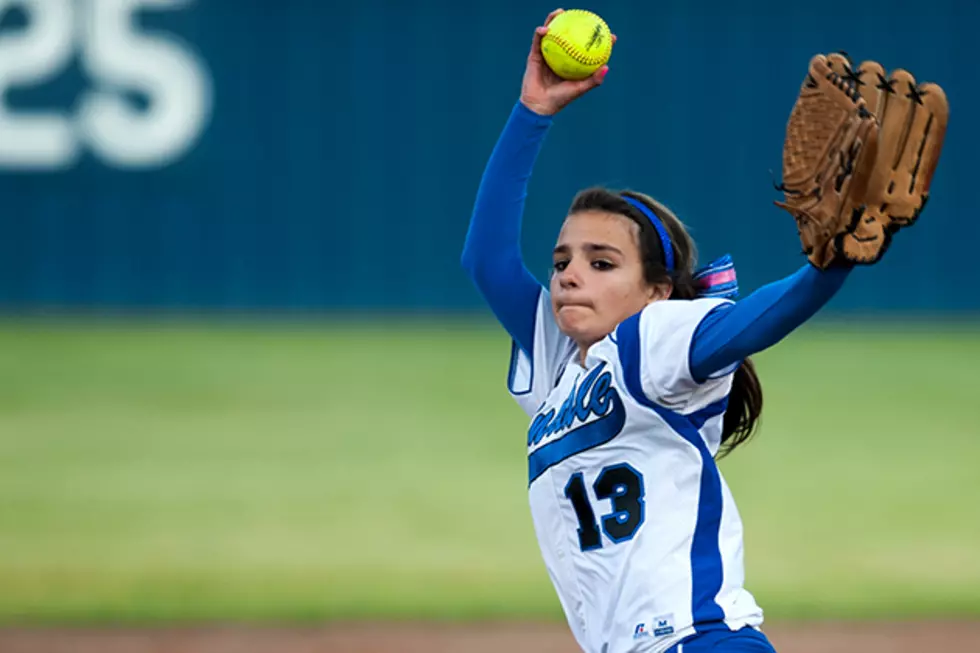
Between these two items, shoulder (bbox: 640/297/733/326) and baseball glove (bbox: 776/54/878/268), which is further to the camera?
shoulder (bbox: 640/297/733/326)

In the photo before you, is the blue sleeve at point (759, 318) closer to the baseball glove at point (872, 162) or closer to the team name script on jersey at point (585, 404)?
the baseball glove at point (872, 162)

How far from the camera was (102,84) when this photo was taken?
40.3ft

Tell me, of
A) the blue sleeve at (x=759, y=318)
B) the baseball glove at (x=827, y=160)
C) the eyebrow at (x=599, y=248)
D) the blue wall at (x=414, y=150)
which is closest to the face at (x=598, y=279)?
the eyebrow at (x=599, y=248)

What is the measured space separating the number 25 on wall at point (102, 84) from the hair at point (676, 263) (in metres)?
10.0

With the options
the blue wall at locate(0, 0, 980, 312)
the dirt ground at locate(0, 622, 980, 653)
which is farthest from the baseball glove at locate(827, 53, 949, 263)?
the blue wall at locate(0, 0, 980, 312)

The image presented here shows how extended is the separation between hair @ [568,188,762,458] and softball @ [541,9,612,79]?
291 mm

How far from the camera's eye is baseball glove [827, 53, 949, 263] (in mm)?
2254

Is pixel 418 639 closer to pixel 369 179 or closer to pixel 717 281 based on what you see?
pixel 717 281

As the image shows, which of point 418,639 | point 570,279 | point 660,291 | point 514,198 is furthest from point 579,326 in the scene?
point 418,639

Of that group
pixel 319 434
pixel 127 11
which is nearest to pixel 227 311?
pixel 127 11

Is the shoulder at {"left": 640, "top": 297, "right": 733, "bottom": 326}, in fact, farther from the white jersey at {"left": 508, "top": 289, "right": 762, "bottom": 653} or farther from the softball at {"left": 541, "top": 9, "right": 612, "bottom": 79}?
the softball at {"left": 541, "top": 9, "right": 612, "bottom": 79}

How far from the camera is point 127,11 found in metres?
12.3

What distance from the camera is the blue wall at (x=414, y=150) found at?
12680 mm

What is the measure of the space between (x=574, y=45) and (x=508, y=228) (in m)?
0.44
